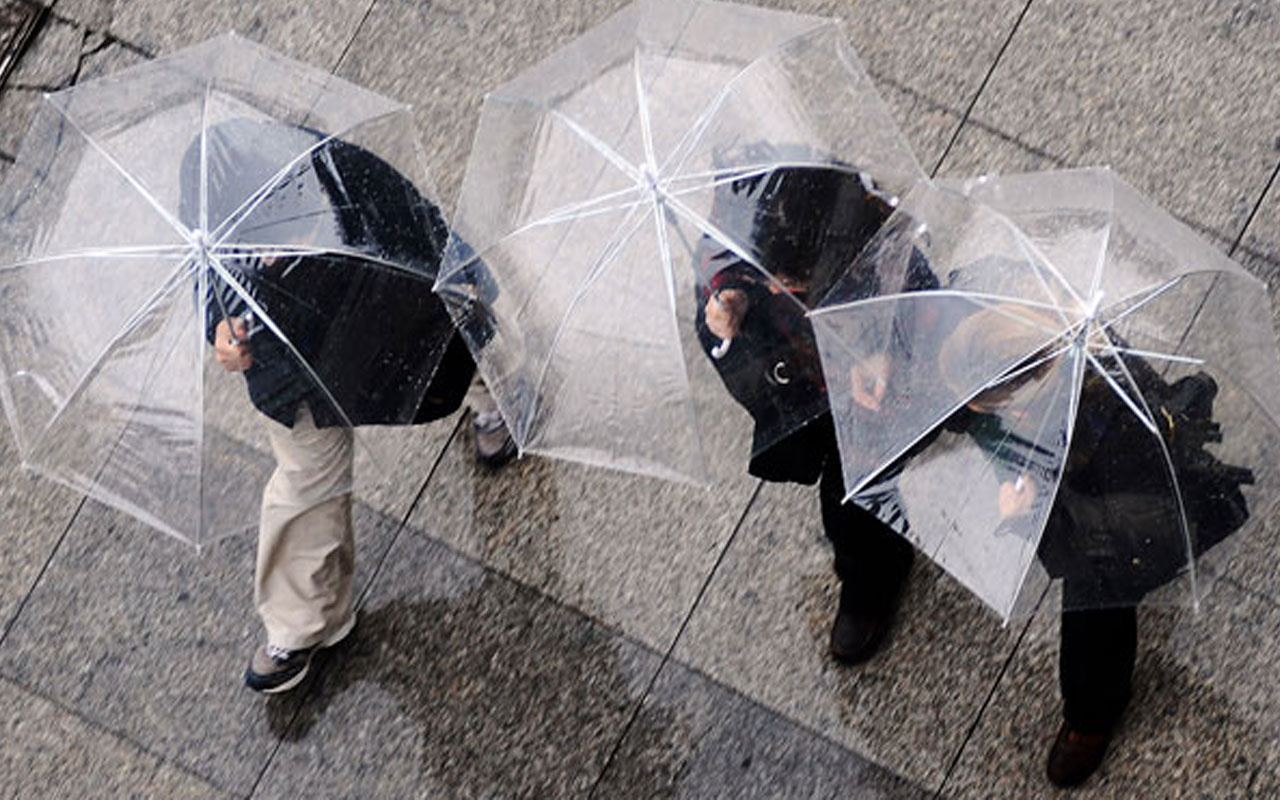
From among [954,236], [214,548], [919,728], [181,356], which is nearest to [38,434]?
[181,356]

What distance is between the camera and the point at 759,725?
529cm

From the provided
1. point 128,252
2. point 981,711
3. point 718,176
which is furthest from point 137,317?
point 981,711

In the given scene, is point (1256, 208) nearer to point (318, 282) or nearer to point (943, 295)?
point (943, 295)

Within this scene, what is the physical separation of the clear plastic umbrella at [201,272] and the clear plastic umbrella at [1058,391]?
3.82 ft

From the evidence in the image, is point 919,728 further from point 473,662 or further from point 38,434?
point 38,434

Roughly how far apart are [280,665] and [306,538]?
0.53 m

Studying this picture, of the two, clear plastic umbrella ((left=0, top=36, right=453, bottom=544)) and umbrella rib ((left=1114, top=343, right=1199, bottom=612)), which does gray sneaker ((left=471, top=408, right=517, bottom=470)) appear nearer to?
clear plastic umbrella ((left=0, top=36, right=453, bottom=544))

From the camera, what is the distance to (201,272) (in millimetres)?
4109

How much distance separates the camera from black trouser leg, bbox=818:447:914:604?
4.83 metres

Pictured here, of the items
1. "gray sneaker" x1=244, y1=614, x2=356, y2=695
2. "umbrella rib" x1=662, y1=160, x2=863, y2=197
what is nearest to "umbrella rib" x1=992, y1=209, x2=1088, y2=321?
"umbrella rib" x1=662, y1=160, x2=863, y2=197

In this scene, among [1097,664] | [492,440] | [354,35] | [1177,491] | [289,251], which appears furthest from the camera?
[354,35]

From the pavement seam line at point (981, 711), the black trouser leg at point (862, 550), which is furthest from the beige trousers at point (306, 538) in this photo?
the pavement seam line at point (981, 711)

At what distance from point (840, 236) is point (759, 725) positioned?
1.78 metres

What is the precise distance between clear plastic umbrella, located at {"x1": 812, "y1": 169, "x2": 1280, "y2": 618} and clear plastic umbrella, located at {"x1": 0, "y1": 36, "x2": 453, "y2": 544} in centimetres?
117
